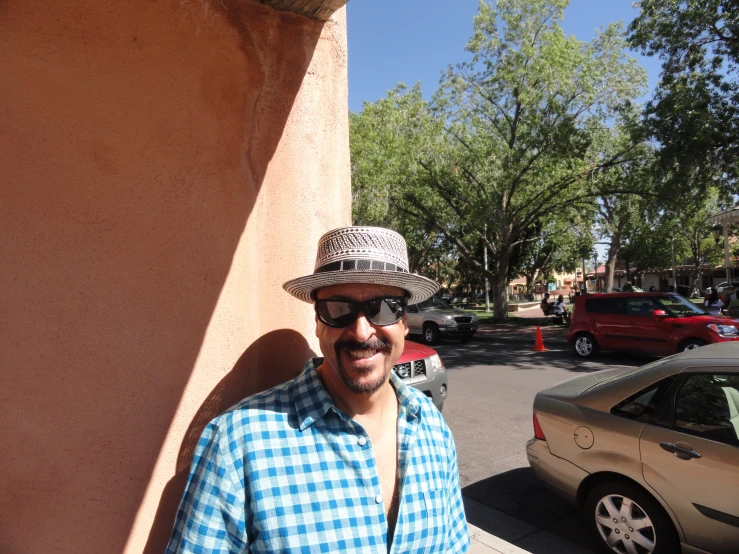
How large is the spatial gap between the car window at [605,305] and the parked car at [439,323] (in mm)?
4539

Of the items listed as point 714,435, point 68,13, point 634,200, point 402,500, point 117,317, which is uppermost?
point 634,200

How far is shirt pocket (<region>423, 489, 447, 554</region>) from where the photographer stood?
5.12ft

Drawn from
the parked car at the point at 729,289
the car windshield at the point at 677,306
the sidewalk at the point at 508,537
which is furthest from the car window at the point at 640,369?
the parked car at the point at 729,289

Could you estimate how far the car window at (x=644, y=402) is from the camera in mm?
3494

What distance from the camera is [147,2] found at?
6.10 ft

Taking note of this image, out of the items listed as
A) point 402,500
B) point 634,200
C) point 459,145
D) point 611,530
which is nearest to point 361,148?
point 459,145

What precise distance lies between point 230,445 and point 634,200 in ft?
63.0

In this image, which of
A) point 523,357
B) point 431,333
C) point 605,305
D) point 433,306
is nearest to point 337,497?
point 605,305

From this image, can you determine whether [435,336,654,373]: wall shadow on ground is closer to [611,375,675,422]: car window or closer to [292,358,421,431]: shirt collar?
[611,375,675,422]: car window

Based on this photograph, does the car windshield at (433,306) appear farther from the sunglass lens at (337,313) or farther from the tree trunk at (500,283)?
the sunglass lens at (337,313)

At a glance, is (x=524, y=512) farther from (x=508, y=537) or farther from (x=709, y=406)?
(x=709, y=406)

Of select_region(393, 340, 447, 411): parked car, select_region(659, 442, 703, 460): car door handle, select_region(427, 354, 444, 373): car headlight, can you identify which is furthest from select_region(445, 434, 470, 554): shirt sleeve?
select_region(427, 354, 444, 373): car headlight

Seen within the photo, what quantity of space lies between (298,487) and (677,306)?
11.5 m

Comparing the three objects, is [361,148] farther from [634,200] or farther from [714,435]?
[714,435]
